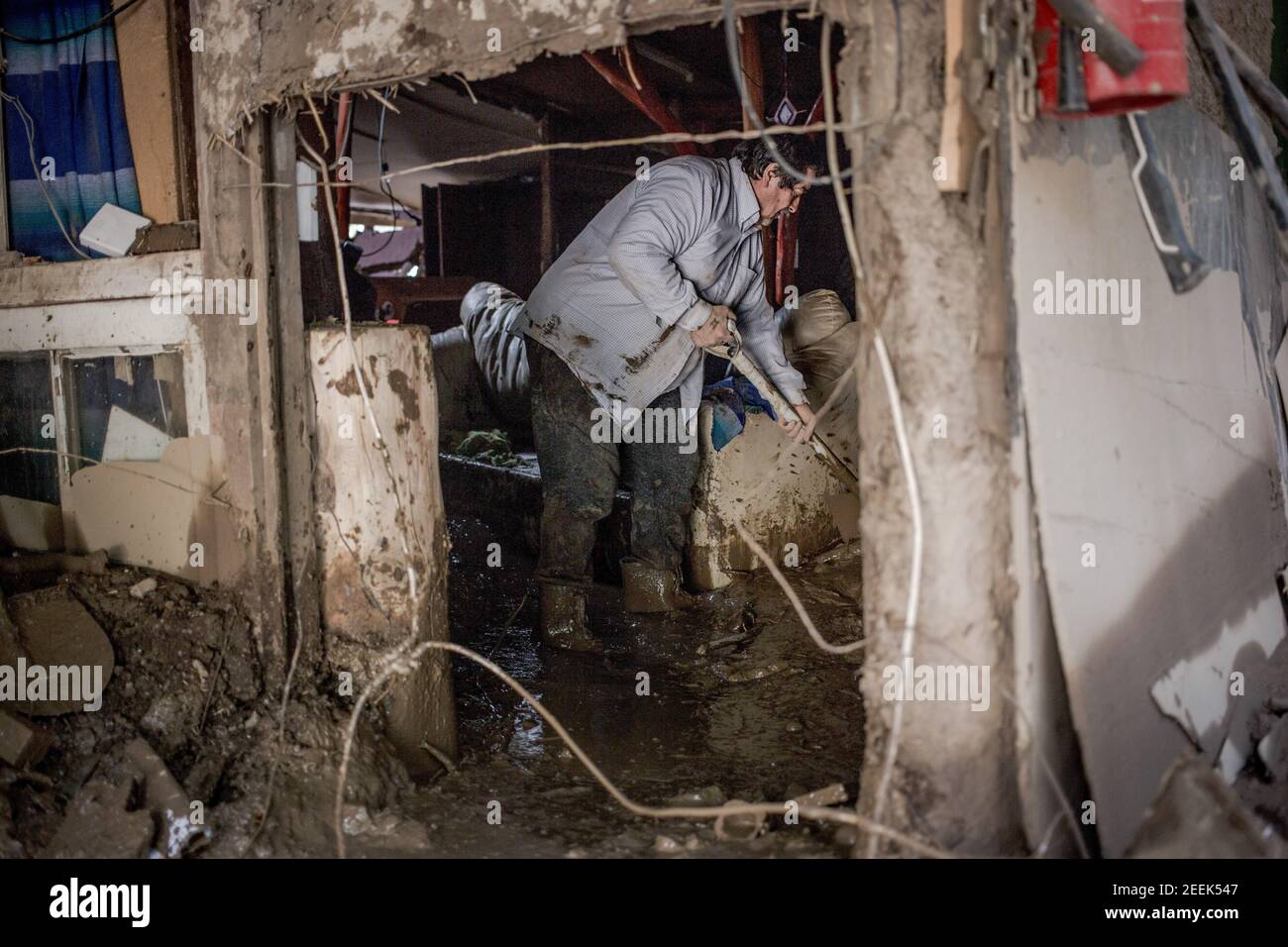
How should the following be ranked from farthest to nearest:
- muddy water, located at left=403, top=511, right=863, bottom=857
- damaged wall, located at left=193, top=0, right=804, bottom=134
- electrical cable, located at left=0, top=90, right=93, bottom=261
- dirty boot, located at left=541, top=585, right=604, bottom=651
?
dirty boot, located at left=541, top=585, right=604, bottom=651 → electrical cable, located at left=0, top=90, right=93, bottom=261 → muddy water, located at left=403, top=511, right=863, bottom=857 → damaged wall, located at left=193, top=0, right=804, bottom=134

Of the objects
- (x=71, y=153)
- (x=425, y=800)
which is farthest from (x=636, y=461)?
(x=71, y=153)

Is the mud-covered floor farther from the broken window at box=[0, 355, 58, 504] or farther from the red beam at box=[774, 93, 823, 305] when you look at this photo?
the red beam at box=[774, 93, 823, 305]

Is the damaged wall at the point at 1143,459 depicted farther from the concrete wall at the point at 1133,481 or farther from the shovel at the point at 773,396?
the shovel at the point at 773,396

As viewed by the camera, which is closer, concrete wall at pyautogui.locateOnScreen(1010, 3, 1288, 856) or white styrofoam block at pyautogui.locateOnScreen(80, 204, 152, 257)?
concrete wall at pyautogui.locateOnScreen(1010, 3, 1288, 856)

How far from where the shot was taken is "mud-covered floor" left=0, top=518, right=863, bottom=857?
2.88 metres

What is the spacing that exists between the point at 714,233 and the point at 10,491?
3.09 meters

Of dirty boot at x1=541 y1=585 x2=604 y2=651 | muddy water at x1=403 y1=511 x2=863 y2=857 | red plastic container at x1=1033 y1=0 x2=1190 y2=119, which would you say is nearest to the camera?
red plastic container at x1=1033 y1=0 x2=1190 y2=119

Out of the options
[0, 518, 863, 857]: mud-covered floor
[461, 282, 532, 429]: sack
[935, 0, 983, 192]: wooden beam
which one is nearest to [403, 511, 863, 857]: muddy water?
[0, 518, 863, 857]: mud-covered floor

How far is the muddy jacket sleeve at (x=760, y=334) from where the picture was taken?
446 centimetres

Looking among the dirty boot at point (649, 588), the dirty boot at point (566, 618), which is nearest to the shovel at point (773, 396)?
the dirty boot at point (649, 588)

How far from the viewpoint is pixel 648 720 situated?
3939mm

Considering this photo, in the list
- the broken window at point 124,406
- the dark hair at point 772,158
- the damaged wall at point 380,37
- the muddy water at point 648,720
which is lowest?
the muddy water at point 648,720

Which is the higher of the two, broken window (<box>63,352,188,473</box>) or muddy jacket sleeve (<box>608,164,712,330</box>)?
muddy jacket sleeve (<box>608,164,712,330</box>)

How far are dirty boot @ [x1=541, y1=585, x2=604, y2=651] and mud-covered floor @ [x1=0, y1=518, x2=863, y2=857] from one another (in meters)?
0.15
